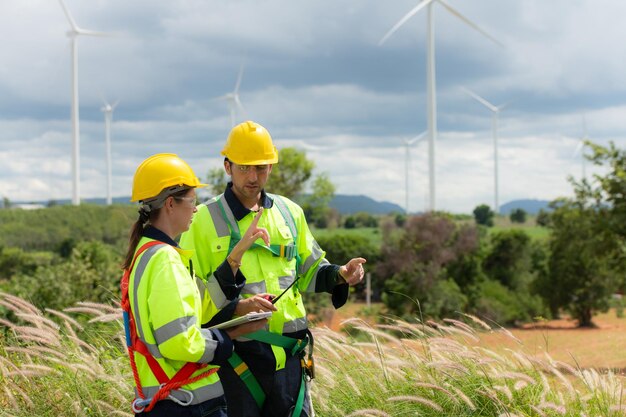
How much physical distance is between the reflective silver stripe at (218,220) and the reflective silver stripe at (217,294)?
1.06ft

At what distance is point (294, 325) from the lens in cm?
500

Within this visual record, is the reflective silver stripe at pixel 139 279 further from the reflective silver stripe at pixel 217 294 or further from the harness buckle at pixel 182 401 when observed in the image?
the reflective silver stripe at pixel 217 294

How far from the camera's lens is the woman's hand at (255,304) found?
4406mm

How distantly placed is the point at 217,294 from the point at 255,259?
1.08 ft

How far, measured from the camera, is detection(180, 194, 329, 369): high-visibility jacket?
4.95m

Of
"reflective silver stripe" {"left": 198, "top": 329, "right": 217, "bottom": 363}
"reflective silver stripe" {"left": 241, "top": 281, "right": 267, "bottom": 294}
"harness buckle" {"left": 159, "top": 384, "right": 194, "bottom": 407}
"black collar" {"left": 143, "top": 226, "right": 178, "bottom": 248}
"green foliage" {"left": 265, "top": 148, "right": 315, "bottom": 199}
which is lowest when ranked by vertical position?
"harness buckle" {"left": 159, "top": 384, "right": 194, "bottom": 407}

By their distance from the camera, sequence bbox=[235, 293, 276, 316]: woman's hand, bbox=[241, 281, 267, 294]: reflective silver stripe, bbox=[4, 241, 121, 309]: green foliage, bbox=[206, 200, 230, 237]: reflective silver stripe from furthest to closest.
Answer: bbox=[4, 241, 121, 309]: green foliage, bbox=[206, 200, 230, 237]: reflective silver stripe, bbox=[241, 281, 267, 294]: reflective silver stripe, bbox=[235, 293, 276, 316]: woman's hand

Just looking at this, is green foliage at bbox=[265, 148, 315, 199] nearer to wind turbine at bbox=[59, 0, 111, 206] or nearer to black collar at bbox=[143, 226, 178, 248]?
wind turbine at bbox=[59, 0, 111, 206]

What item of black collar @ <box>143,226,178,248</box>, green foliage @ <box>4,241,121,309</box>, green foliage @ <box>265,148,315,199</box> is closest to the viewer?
black collar @ <box>143,226,178,248</box>

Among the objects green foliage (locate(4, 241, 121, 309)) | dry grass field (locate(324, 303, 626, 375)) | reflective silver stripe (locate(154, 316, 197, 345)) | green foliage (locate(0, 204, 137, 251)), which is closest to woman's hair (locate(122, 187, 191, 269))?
reflective silver stripe (locate(154, 316, 197, 345))

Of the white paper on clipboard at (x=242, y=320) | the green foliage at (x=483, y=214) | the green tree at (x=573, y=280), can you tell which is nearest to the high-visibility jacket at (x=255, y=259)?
the white paper on clipboard at (x=242, y=320)

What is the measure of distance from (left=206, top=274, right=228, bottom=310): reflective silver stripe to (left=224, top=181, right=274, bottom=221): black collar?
0.45 meters

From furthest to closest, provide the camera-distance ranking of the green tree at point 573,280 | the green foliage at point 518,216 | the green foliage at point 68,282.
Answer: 1. the green foliage at point 518,216
2. the green tree at point 573,280
3. the green foliage at point 68,282

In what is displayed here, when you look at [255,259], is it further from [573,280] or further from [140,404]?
[573,280]
